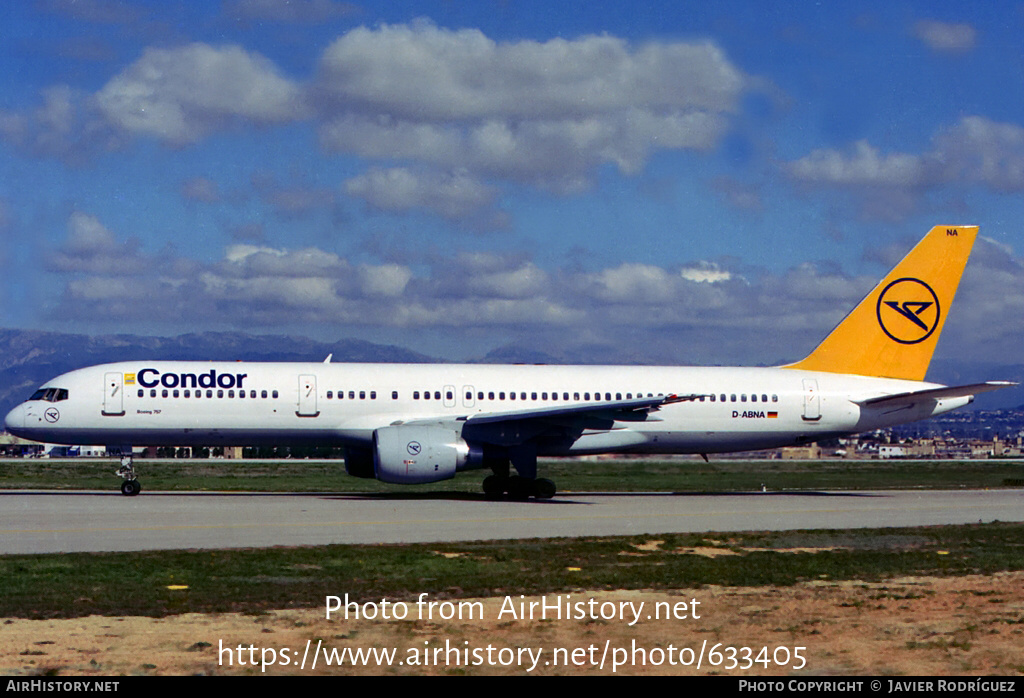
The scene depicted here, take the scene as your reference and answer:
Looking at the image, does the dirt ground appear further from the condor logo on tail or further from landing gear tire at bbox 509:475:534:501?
the condor logo on tail

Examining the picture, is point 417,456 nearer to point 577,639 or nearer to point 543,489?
point 543,489

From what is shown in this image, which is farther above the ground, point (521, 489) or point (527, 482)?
point (527, 482)

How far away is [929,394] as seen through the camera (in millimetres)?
34531

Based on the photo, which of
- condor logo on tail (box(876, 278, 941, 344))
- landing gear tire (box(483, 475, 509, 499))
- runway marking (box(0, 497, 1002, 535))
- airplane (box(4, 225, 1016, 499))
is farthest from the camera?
condor logo on tail (box(876, 278, 941, 344))

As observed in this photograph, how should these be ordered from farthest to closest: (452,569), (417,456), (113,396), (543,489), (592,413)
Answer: (543,489), (113,396), (592,413), (417,456), (452,569)

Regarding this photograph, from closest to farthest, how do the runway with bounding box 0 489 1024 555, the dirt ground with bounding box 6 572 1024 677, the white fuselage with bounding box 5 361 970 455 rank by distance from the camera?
the dirt ground with bounding box 6 572 1024 677
the runway with bounding box 0 489 1024 555
the white fuselage with bounding box 5 361 970 455

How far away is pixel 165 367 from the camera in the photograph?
106ft

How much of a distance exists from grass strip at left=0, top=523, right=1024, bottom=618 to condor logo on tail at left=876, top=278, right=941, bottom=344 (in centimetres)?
1729

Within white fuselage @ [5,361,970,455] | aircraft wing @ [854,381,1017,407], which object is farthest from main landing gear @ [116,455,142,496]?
Result: aircraft wing @ [854,381,1017,407]

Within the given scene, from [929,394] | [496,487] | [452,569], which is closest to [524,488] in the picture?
[496,487]

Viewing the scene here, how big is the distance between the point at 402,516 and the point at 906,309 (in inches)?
822

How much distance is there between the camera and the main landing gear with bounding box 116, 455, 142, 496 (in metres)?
30.7

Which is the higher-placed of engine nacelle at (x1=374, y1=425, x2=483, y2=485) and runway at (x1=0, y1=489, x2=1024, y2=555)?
engine nacelle at (x1=374, y1=425, x2=483, y2=485)

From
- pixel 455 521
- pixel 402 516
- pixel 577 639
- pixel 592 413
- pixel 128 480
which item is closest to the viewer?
pixel 577 639
